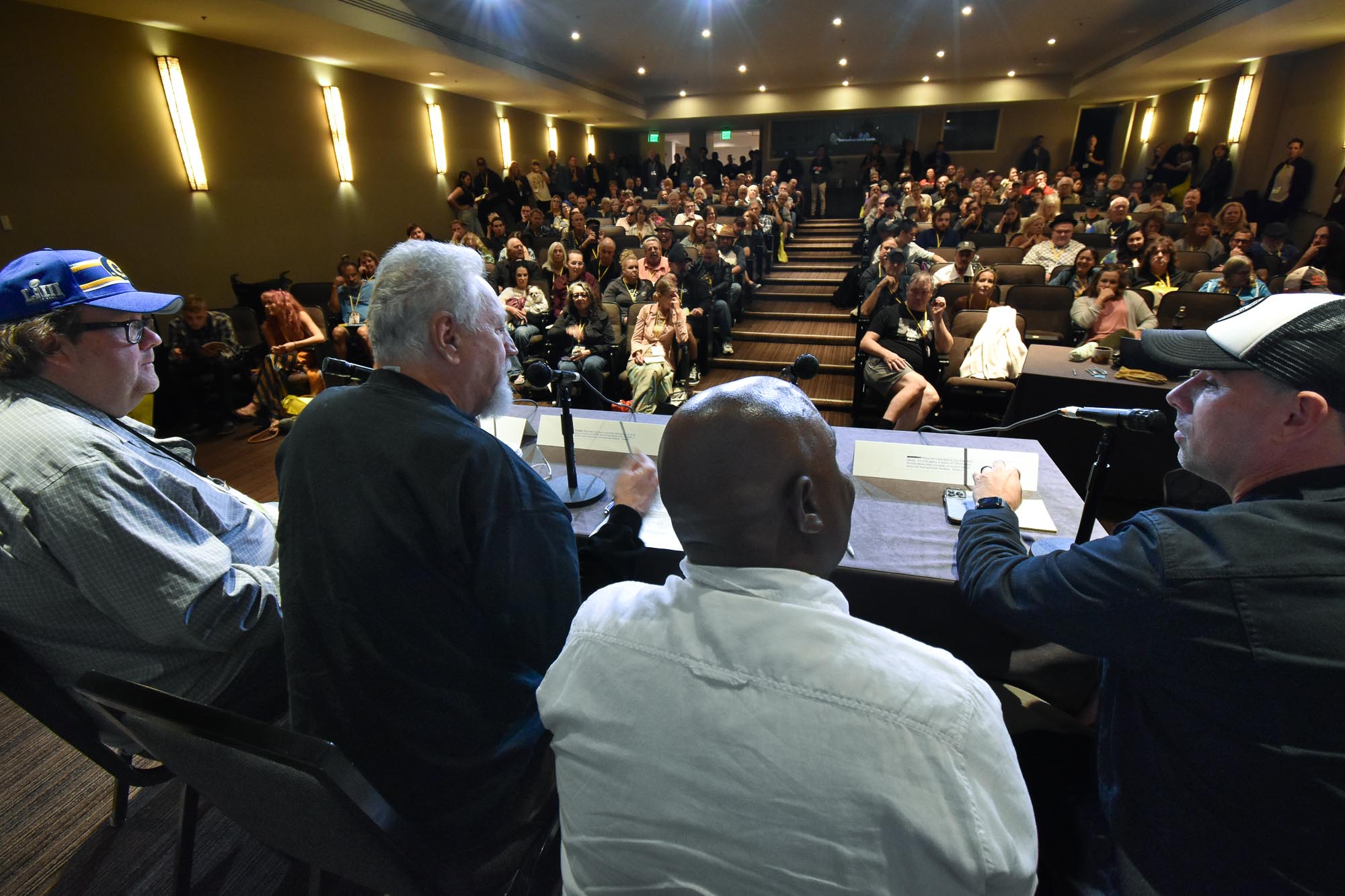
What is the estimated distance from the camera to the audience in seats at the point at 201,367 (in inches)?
173

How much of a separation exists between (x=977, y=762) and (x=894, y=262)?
3.91m

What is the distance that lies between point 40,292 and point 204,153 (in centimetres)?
665

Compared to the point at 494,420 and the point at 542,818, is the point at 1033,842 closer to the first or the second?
the point at 542,818

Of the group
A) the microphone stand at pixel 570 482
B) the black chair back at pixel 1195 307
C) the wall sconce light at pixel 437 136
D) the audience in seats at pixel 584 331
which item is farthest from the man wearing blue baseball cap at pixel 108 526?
the wall sconce light at pixel 437 136

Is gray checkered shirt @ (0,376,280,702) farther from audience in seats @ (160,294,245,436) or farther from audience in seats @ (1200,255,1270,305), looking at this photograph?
audience in seats @ (1200,255,1270,305)

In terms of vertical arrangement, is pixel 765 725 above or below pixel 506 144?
below

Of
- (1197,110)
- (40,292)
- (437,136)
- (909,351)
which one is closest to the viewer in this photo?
(40,292)

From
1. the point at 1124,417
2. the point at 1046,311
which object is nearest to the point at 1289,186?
the point at 1046,311

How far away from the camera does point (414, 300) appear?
106cm

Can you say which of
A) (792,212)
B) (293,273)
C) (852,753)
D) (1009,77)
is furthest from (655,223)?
(1009,77)

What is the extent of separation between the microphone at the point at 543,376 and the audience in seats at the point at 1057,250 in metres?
5.32

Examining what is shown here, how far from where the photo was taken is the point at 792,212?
8.89 meters

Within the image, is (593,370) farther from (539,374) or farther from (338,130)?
(338,130)

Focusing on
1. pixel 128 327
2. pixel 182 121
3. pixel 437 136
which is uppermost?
pixel 437 136
